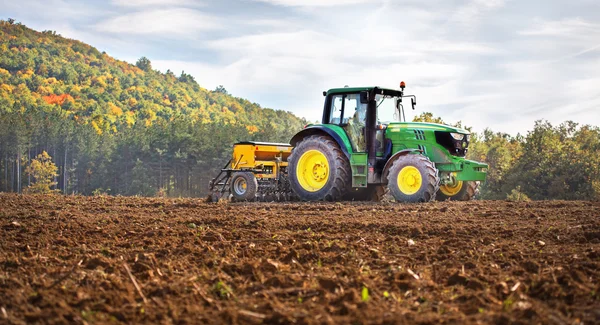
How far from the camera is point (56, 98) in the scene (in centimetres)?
12175

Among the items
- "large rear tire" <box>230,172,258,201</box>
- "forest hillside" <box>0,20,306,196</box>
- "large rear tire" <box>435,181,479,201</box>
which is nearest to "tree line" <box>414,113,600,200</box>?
"large rear tire" <box>435,181,479,201</box>

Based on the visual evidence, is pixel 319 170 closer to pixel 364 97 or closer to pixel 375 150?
pixel 375 150

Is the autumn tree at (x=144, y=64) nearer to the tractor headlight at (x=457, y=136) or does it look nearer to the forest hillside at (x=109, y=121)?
the forest hillside at (x=109, y=121)

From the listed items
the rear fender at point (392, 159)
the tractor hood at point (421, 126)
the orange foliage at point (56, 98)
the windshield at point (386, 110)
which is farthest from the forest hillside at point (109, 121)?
the rear fender at point (392, 159)

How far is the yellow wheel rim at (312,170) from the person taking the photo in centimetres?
1515

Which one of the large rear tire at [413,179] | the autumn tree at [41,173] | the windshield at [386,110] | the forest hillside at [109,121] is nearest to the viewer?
the large rear tire at [413,179]

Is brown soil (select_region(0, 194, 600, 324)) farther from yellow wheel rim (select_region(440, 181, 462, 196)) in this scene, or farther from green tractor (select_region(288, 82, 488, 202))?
yellow wheel rim (select_region(440, 181, 462, 196))

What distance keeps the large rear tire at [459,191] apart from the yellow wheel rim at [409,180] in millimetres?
1873

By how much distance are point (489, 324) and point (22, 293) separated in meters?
3.38

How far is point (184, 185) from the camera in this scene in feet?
218

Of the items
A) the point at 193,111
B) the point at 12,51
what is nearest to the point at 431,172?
the point at 193,111

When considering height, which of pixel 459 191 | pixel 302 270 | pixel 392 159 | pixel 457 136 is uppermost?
pixel 457 136

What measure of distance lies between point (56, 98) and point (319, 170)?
116039mm

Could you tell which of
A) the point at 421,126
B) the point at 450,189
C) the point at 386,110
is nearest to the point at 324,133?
the point at 386,110
